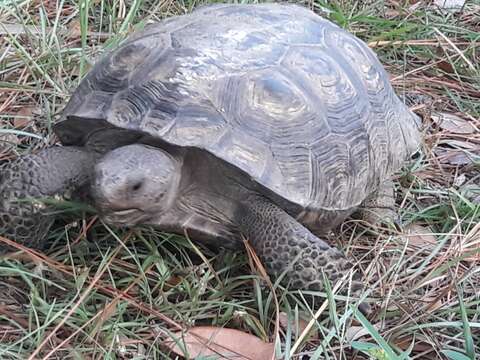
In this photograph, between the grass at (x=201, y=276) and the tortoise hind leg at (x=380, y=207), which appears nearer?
the grass at (x=201, y=276)

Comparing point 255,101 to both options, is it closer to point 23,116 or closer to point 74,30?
point 23,116

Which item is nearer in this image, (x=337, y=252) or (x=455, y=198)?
(x=337, y=252)

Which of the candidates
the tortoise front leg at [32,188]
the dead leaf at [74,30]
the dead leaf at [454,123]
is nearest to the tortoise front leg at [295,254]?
the tortoise front leg at [32,188]

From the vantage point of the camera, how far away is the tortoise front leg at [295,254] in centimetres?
221

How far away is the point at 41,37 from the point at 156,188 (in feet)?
4.74

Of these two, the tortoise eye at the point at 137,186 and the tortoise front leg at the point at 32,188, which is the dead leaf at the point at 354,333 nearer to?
the tortoise eye at the point at 137,186

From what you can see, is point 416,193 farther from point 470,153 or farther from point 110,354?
point 110,354

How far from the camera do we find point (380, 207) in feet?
8.98

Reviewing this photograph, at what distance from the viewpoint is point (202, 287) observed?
2.21 metres

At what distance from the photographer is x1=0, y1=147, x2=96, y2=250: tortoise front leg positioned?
227 cm

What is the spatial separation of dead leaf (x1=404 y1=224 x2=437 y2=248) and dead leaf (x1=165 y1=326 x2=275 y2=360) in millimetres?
822

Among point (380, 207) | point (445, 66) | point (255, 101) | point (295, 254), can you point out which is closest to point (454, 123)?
point (445, 66)

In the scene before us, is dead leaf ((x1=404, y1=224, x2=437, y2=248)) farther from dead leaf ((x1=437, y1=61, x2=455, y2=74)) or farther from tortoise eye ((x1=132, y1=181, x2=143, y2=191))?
dead leaf ((x1=437, y1=61, x2=455, y2=74))

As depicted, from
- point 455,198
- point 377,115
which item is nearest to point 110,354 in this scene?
point 377,115
